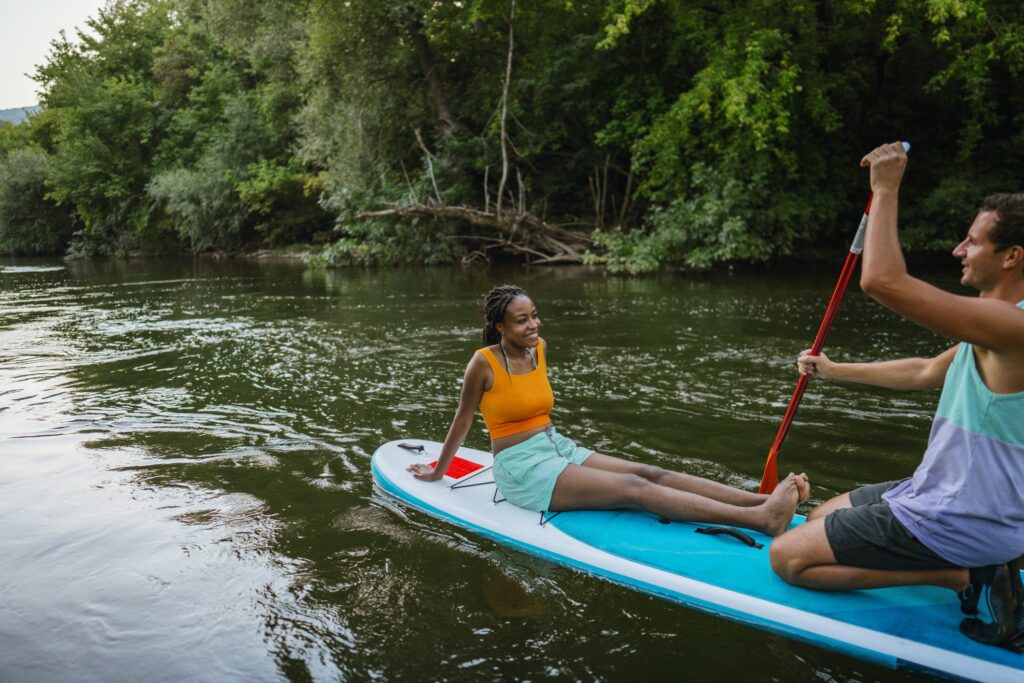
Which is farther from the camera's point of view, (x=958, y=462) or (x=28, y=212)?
(x=28, y=212)

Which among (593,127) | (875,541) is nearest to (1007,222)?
(875,541)

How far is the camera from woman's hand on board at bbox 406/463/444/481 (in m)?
4.53

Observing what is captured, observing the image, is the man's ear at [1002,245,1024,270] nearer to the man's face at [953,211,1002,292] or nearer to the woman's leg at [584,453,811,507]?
the man's face at [953,211,1002,292]

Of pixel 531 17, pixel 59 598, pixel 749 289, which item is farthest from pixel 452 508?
pixel 531 17

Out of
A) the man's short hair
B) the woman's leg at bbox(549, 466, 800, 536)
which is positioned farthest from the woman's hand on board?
the man's short hair

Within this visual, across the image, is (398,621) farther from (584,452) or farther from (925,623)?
(925,623)

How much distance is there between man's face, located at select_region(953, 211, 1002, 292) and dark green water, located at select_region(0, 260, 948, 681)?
161 cm

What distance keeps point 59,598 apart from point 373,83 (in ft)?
66.8

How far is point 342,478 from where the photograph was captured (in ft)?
17.2

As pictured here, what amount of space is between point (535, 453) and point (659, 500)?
2.33ft

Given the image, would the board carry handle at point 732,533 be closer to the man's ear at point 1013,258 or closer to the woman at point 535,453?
the woman at point 535,453

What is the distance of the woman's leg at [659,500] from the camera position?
3461mm

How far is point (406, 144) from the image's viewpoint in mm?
23328

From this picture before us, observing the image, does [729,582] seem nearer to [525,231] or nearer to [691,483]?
[691,483]
